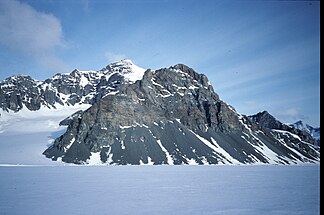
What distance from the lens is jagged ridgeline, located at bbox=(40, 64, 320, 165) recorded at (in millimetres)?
119812

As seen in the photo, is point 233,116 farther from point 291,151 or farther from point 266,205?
point 266,205

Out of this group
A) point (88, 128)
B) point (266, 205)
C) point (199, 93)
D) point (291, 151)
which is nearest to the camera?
point (266, 205)

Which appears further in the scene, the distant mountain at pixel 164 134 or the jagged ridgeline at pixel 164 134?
the jagged ridgeline at pixel 164 134

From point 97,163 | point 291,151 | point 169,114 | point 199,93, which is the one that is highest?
point 199,93

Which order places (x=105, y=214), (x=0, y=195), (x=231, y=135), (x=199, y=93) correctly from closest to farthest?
(x=105, y=214) → (x=0, y=195) → (x=231, y=135) → (x=199, y=93)

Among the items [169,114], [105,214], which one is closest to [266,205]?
[105,214]

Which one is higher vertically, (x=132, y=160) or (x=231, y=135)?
(x=231, y=135)

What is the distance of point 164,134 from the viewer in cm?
14088

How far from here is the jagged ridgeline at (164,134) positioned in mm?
119812

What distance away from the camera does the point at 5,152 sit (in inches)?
5497

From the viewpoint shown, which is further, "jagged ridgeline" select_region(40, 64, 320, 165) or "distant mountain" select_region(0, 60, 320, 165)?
"jagged ridgeline" select_region(40, 64, 320, 165)

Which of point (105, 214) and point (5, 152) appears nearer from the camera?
point (105, 214)

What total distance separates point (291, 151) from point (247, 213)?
7182 inches

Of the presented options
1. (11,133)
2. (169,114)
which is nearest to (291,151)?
(169,114)
